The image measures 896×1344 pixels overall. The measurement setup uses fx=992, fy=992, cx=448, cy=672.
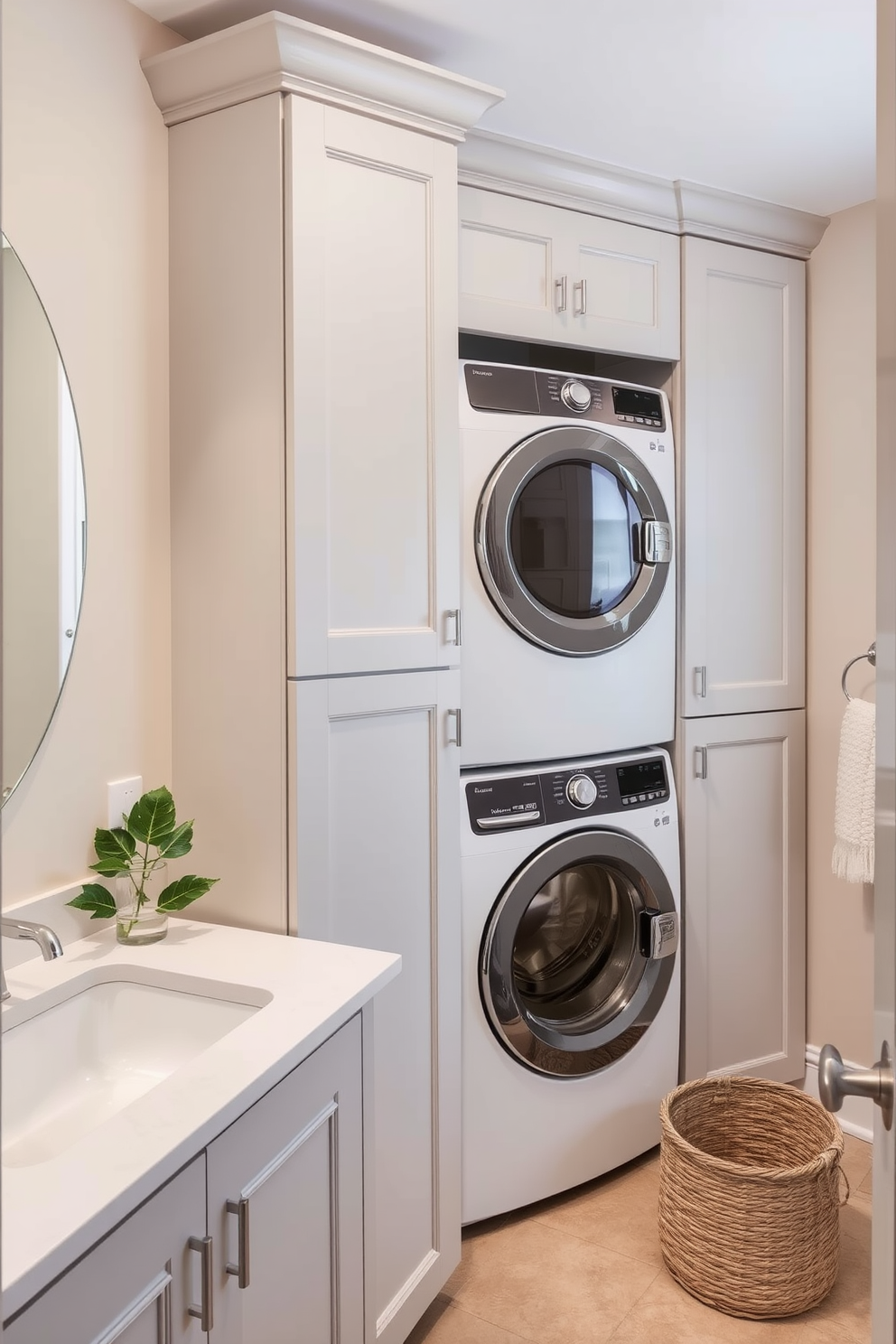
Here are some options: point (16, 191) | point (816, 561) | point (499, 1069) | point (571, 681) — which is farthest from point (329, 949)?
point (816, 561)

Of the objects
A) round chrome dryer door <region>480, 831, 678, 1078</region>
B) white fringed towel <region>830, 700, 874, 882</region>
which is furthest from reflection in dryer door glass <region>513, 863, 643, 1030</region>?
white fringed towel <region>830, 700, 874, 882</region>

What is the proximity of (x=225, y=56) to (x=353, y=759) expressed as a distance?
3.95 ft

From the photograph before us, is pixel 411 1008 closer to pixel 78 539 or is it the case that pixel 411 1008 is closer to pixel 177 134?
pixel 78 539

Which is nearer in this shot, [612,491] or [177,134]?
[177,134]

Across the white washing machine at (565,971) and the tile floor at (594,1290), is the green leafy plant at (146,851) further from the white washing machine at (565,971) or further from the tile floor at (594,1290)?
the tile floor at (594,1290)

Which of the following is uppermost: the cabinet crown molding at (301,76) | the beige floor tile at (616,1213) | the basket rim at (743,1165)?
the cabinet crown molding at (301,76)

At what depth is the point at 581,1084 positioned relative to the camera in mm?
2279

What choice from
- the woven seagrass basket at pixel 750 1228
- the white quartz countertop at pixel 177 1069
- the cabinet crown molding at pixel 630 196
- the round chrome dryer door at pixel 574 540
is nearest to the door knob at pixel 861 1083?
the white quartz countertop at pixel 177 1069

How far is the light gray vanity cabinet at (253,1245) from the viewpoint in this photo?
97 centimetres

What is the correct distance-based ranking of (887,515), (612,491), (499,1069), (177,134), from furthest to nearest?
(612,491)
(499,1069)
(177,134)
(887,515)

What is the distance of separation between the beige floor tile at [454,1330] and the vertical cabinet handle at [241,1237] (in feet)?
3.07

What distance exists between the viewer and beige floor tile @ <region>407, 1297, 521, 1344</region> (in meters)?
1.90

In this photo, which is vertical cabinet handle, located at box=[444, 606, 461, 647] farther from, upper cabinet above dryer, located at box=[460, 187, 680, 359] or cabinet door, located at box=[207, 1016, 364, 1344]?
cabinet door, located at box=[207, 1016, 364, 1344]

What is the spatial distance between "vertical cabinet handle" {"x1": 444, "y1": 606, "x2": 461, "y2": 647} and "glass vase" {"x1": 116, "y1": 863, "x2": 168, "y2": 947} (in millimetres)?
670
